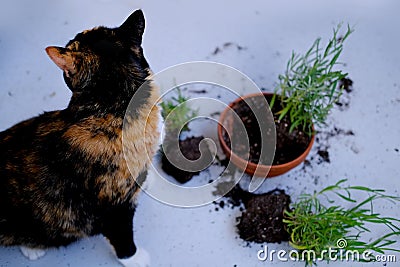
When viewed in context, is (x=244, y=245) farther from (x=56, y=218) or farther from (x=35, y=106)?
(x=35, y=106)

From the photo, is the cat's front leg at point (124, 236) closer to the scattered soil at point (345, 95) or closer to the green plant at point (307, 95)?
the green plant at point (307, 95)

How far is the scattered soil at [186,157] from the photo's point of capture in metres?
1.62

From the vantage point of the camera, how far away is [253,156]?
1614 mm

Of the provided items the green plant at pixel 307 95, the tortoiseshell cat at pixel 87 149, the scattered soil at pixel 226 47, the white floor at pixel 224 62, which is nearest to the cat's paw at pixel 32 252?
the white floor at pixel 224 62

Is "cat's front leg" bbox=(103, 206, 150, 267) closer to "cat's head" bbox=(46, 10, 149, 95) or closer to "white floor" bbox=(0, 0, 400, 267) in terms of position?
"white floor" bbox=(0, 0, 400, 267)

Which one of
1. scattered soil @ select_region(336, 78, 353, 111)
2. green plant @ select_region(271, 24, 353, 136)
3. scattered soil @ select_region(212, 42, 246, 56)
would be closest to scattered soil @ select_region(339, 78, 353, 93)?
scattered soil @ select_region(336, 78, 353, 111)

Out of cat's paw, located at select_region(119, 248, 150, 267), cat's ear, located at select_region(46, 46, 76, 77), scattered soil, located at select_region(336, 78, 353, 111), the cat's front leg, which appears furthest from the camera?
scattered soil, located at select_region(336, 78, 353, 111)

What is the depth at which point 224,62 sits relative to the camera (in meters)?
1.92

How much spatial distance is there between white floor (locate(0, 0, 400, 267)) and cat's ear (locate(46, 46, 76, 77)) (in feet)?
2.13

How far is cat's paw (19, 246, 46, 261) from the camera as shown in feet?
4.96

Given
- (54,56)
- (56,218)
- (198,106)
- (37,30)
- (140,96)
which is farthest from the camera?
(37,30)

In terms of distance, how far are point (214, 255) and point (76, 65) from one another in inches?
29.2

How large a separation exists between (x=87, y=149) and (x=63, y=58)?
0.24m

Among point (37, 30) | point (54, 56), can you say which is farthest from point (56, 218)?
point (37, 30)
